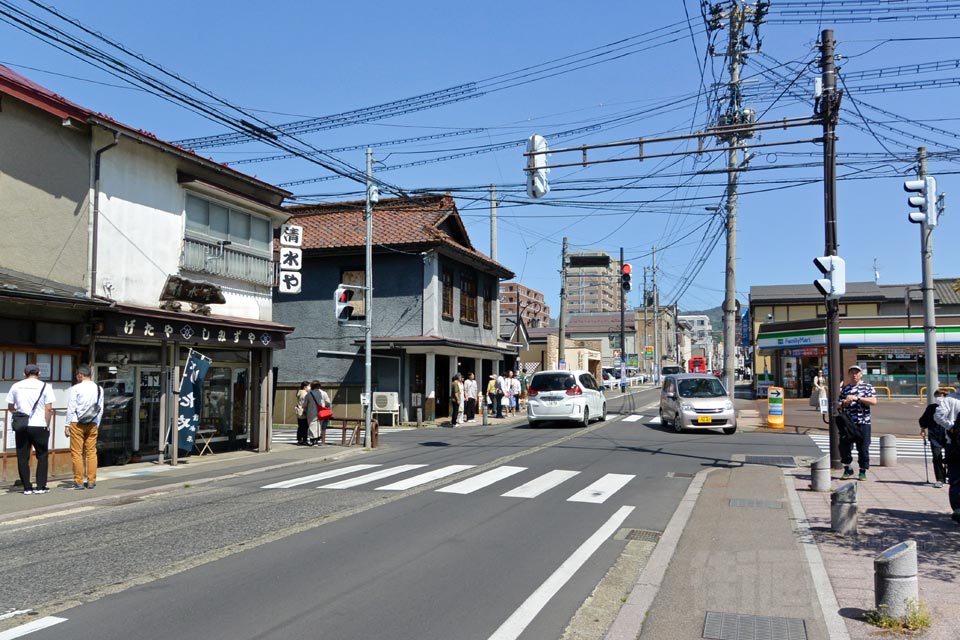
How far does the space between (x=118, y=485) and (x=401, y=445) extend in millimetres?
8214

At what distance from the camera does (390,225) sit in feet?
94.2

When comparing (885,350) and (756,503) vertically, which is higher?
(885,350)

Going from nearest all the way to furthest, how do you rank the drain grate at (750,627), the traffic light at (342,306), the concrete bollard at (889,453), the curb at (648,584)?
the drain grate at (750,627), the curb at (648,584), the concrete bollard at (889,453), the traffic light at (342,306)

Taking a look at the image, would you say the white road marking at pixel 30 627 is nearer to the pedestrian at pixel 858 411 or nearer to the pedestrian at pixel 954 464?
the pedestrian at pixel 954 464

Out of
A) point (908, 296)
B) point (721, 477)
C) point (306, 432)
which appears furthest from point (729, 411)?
point (306, 432)

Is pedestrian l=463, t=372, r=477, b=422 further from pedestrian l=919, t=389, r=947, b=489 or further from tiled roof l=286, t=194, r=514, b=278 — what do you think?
pedestrian l=919, t=389, r=947, b=489

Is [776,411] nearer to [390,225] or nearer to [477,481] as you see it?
[477,481]

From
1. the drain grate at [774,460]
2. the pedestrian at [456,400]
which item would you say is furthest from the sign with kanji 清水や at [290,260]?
the drain grate at [774,460]

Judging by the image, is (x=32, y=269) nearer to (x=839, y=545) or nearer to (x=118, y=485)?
(x=118, y=485)

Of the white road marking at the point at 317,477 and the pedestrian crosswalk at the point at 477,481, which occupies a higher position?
the pedestrian crosswalk at the point at 477,481

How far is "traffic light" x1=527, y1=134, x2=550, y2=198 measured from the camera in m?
13.9

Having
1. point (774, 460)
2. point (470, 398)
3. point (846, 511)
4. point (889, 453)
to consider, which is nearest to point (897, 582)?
point (846, 511)

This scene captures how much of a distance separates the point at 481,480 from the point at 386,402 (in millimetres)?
14989

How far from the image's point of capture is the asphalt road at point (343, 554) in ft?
17.8
